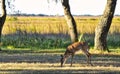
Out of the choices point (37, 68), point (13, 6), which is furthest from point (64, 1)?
point (37, 68)

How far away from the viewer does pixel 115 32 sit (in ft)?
147

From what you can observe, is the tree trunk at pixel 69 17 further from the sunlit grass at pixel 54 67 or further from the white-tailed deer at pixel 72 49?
the white-tailed deer at pixel 72 49

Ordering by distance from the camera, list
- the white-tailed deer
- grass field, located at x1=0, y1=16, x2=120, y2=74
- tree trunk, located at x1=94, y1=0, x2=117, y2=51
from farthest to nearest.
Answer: tree trunk, located at x1=94, y1=0, x2=117, y2=51 < the white-tailed deer < grass field, located at x1=0, y1=16, x2=120, y2=74

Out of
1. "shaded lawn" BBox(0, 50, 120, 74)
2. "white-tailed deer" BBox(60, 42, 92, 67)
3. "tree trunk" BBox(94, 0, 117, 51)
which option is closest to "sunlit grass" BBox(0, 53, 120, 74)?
"shaded lawn" BBox(0, 50, 120, 74)

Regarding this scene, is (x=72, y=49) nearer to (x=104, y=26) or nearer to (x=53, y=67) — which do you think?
(x=53, y=67)

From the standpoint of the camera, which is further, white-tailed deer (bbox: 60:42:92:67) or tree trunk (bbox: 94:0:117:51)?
tree trunk (bbox: 94:0:117:51)

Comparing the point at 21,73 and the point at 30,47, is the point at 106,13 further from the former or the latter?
the point at 21,73

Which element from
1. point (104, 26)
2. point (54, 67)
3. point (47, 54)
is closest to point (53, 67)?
point (54, 67)

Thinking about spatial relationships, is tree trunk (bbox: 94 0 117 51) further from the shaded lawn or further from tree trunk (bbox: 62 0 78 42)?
the shaded lawn

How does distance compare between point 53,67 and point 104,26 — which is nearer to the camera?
point 53,67

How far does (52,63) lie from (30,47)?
1267 centimetres

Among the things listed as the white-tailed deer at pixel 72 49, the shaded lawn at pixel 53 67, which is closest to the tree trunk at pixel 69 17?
the shaded lawn at pixel 53 67

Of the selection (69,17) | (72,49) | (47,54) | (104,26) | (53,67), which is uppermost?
(72,49)

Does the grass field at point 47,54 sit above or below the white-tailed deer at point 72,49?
below
